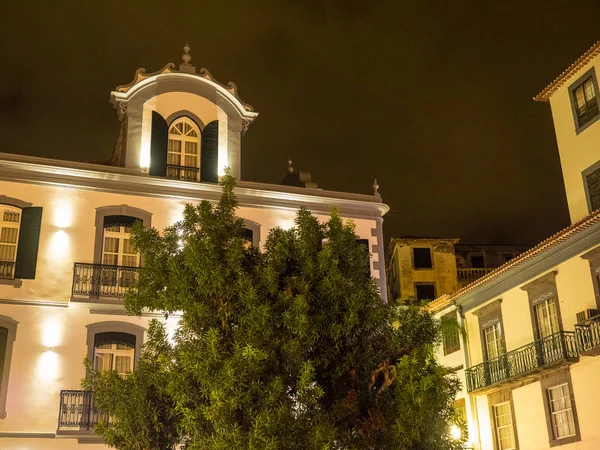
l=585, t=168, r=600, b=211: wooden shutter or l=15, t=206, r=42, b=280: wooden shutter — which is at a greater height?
l=585, t=168, r=600, b=211: wooden shutter

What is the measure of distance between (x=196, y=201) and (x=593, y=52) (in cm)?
1310

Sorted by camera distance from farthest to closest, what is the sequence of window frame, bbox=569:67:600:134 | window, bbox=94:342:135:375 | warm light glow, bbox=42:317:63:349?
1. window frame, bbox=569:67:600:134
2. window, bbox=94:342:135:375
3. warm light glow, bbox=42:317:63:349

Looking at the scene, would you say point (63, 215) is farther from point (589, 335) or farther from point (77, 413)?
point (589, 335)

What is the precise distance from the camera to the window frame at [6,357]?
56.3 feet

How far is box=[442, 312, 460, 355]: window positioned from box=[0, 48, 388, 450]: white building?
310 inches

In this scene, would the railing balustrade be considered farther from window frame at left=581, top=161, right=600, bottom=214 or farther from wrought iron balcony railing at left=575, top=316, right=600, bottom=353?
wrought iron balcony railing at left=575, top=316, right=600, bottom=353

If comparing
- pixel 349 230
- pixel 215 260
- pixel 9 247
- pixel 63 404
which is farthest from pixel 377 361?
pixel 9 247

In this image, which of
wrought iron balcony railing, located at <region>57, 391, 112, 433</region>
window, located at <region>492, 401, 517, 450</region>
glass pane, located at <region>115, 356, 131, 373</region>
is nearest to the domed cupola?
glass pane, located at <region>115, 356, 131, 373</region>

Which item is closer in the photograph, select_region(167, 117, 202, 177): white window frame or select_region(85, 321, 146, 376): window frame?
select_region(85, 321, 146, 376): window frame

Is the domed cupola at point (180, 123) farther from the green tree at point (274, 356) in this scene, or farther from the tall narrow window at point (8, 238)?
the green tree at point (274, 356)

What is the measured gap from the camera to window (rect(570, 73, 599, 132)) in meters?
23.1

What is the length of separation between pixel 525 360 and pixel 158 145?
1357cm

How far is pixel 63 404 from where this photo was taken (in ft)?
57.2

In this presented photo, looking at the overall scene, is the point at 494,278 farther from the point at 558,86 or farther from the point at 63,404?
the point at 63,404
